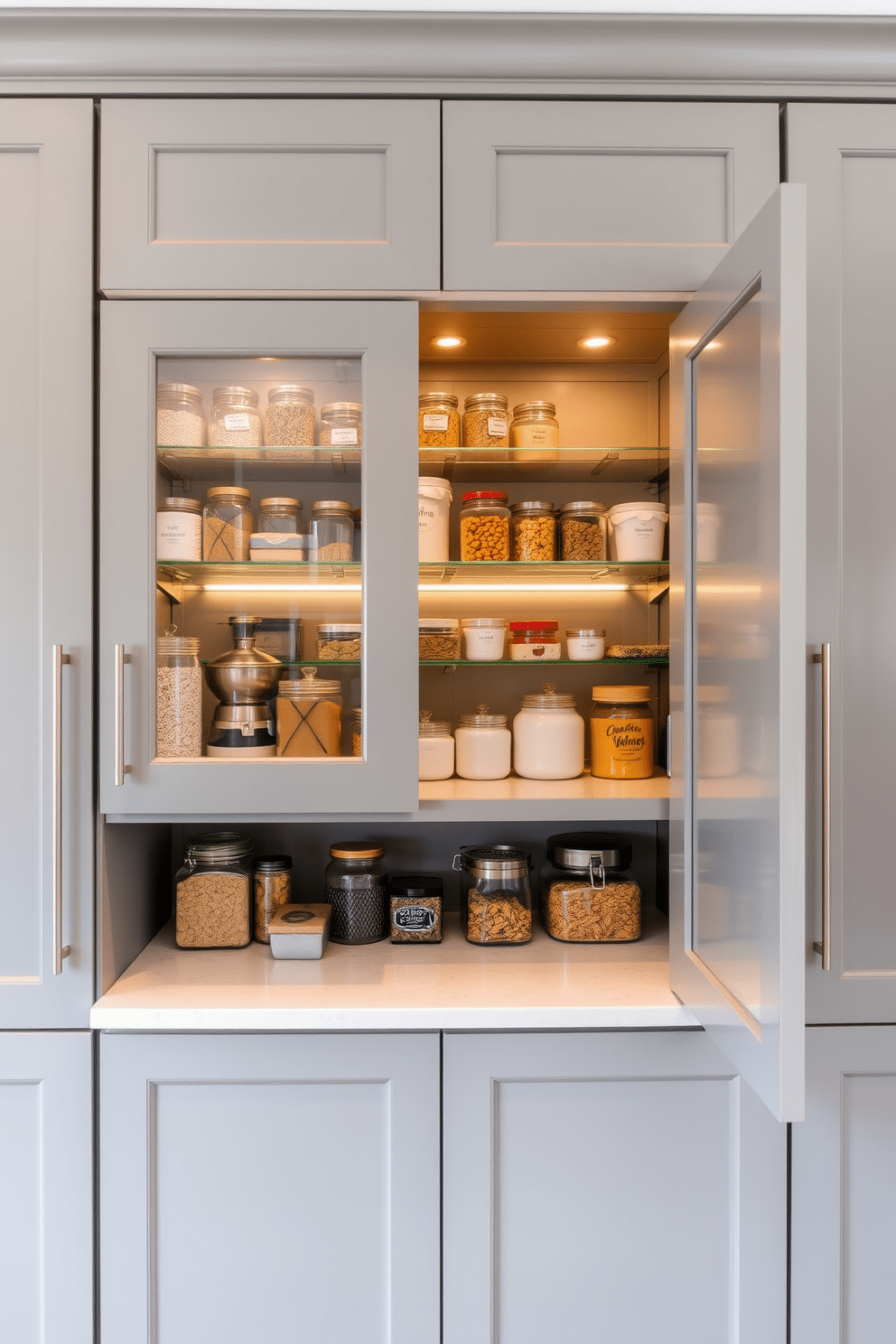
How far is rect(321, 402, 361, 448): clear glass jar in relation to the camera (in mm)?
1396

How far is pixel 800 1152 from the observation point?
4.38 ft

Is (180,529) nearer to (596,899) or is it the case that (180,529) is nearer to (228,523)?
(228,523)

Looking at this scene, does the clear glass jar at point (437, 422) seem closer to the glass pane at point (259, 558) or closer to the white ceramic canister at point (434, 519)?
the white ceramic canister at point (434, 519)

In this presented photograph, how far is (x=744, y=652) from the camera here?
1082 mm

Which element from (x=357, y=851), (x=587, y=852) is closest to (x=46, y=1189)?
(x=357, y=851)

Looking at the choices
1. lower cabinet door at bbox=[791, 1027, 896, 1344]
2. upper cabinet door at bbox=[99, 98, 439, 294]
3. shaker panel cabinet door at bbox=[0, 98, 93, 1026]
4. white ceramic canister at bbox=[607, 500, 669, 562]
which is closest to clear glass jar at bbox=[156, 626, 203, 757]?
shaker panel cabinet door at bbox=[0, 98, 93, 1026]

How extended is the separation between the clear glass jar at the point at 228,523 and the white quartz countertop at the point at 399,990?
72 cm

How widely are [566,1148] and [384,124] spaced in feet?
5.45

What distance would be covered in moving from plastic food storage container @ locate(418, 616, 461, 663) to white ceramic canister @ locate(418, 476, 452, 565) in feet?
0.41

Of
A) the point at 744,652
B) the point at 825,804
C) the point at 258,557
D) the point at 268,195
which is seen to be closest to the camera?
the point at 744,652

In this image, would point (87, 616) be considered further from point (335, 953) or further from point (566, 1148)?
point (566, 1148)

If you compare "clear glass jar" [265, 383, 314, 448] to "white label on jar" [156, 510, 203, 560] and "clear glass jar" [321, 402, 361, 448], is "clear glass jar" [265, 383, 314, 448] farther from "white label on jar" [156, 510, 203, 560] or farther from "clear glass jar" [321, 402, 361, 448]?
"white label on jar" [156, 510, 203, 560]

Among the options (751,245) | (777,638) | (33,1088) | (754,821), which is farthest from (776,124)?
(33,1088)

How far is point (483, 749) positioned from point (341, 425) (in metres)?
0.66
